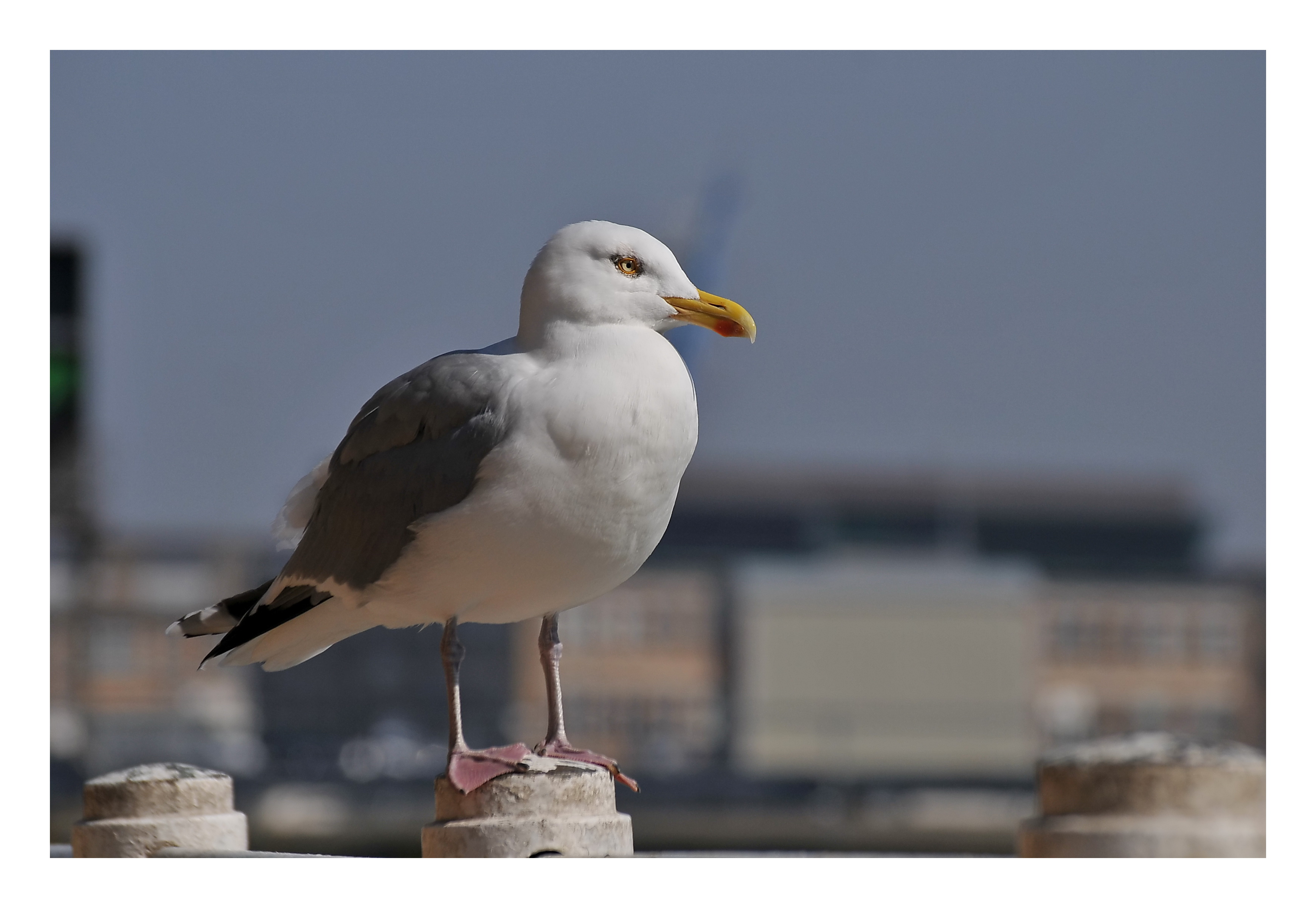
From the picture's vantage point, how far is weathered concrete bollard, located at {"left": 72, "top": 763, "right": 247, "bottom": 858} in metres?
6.71

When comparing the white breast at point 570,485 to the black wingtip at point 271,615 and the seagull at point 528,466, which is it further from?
the black wingtip at point 271,615

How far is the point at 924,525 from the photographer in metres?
96.1

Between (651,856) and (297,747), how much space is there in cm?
6517

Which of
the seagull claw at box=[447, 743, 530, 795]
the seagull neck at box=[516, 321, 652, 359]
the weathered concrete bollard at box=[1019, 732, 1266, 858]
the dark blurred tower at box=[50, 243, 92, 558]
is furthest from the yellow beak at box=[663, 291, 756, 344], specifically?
the dark blurred tower at box=[50, 243, 92, 558]

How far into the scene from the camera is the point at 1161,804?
19.4 ft

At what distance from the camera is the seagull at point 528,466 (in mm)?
5426

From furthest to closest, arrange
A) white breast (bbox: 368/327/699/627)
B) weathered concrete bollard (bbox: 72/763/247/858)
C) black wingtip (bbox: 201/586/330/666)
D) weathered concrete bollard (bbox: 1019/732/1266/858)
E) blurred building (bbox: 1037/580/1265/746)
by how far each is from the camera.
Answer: blurred building (bbox: 1037/580/1265/746), weathered concrete bollard (bbox: 72/763/247/858), black wingtip (bbox: 201/586/330/666), weathered concrete bollard (bbox: 1019/732/1266/858), white breast (bbox: 368/327/699/627)

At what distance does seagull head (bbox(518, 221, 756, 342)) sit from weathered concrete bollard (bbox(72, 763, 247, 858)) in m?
2.52

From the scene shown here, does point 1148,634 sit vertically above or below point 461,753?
below

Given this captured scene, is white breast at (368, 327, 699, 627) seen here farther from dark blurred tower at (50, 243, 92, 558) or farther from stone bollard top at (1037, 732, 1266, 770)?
dark blurred tower at (50, 243, 92, 558)

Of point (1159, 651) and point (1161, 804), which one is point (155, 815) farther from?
point (1159, 651)

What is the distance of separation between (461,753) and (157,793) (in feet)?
5.63

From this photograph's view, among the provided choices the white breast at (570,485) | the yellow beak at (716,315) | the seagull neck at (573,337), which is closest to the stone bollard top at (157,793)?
the white breast at (570,485)

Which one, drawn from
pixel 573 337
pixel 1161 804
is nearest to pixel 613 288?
pixel 573 337
